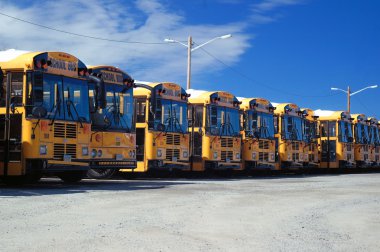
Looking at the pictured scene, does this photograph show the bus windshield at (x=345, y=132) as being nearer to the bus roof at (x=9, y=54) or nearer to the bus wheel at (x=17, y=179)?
the bus wheel at (x=17, y=179)

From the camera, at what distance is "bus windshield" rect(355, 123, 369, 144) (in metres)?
31.7

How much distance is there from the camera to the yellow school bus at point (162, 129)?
18.4 m

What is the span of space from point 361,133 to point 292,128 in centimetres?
766

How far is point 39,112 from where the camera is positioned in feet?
41.4

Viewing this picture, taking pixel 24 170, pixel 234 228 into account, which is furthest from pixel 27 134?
pixel 234 228

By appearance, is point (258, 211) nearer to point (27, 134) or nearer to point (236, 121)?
point (27, 134)

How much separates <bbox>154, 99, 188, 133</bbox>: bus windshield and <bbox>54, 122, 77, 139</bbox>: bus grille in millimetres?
5119

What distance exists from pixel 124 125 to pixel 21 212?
7298 mm

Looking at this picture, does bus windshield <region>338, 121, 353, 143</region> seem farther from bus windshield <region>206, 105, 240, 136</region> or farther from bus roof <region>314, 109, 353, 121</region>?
bus windshield <region>206, 105, 240, 136</region>

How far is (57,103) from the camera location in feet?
43.9

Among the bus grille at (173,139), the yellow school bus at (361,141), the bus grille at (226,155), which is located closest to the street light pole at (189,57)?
the yellow school bus at (361,141)

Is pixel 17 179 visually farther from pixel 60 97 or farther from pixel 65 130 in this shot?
pixel 60 97

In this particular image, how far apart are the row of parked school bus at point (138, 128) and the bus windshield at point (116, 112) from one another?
0.09 ft

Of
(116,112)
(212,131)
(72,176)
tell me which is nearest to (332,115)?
(212,131)
